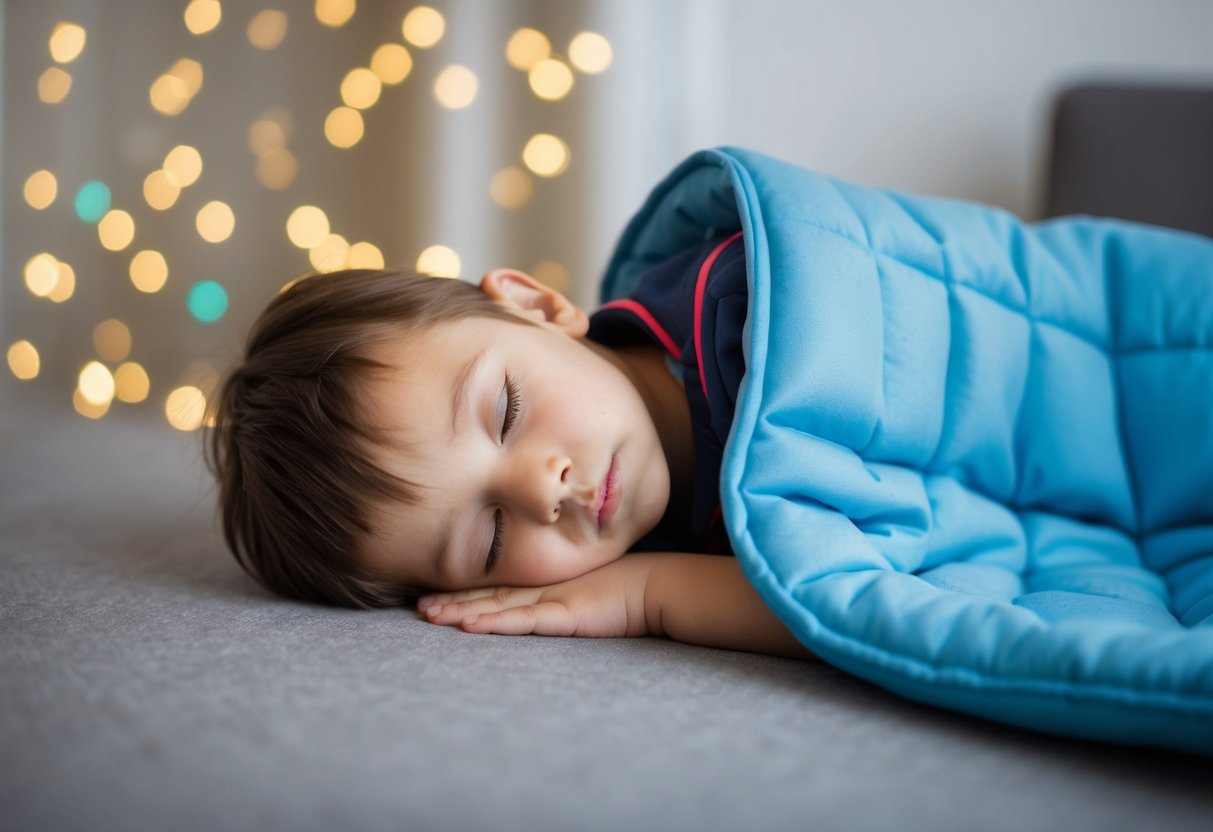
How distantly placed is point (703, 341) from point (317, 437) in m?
0.35

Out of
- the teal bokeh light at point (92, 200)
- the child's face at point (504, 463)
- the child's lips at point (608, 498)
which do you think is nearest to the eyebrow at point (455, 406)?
the child's face at point (504, 463)

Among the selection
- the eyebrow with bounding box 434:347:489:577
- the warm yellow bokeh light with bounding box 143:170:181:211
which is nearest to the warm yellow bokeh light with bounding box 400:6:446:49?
the warm yellow bokeh light with bounding box 143:170:181:211

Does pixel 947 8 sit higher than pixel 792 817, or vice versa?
pixel 947 8

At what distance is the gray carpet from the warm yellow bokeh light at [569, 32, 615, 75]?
1.45 meters

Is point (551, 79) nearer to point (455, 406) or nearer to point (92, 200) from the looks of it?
point (92, 200)

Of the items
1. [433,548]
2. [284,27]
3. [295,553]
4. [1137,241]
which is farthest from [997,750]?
[284,27]

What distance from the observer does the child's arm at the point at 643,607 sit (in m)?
0.70

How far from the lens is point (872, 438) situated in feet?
2.63

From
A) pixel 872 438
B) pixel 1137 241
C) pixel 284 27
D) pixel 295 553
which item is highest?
pixel 284 27

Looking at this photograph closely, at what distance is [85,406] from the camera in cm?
226

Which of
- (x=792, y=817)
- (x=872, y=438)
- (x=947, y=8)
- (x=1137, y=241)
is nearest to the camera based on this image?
(x=792, y=817)

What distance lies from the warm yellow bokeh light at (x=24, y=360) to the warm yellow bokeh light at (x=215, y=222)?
1.62 feet

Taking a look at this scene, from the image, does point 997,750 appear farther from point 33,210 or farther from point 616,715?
point 33,210

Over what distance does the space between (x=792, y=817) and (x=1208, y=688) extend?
8.7 inches
